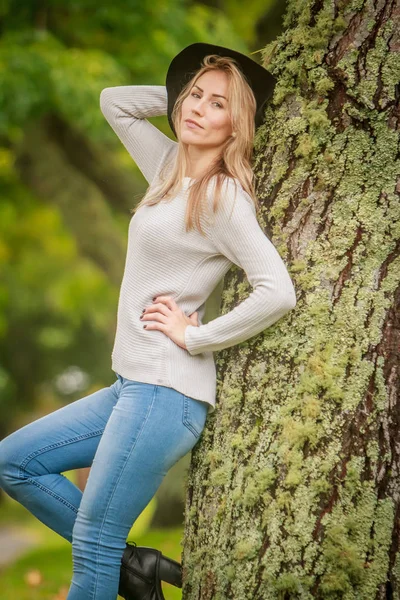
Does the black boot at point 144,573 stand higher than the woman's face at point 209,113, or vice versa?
the woman's face at point 209,113

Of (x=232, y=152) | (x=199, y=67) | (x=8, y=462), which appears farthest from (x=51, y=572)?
(x=199, y=67)

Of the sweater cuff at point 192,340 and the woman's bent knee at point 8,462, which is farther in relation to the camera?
the woman's bent knee at point 8,462

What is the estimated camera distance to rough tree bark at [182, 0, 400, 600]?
2.33m

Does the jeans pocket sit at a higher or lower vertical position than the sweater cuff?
lower

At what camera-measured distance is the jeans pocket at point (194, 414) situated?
8.39 feet

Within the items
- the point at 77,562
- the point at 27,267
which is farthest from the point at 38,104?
the point at 27,267

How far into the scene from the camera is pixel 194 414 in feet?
8.50

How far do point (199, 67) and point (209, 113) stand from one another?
1.06 feet

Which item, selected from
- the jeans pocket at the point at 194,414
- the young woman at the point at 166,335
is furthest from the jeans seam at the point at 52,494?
the jeans pocket at the point at 194,414

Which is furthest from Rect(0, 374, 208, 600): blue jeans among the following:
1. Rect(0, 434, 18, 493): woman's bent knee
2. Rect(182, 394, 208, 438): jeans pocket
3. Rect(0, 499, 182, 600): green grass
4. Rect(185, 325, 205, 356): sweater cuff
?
Rect(0, 499, 182, 600): green grass

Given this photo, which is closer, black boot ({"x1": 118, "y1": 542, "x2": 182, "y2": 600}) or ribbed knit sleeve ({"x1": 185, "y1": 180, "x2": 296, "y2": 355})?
ribbed knit sleeve ({"x1": 185, "y1": 180, "x2": 296, "y2": 355})

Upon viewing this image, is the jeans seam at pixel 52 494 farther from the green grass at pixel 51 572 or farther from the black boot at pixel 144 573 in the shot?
the green grass at pixel 51 572

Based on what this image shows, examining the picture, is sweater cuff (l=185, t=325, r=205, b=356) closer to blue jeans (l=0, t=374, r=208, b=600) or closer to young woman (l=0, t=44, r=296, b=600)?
young woman (l=0, t=44, r=296, b=600)

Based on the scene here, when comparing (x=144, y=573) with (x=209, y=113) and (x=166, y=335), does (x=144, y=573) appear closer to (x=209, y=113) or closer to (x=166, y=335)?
(x=166, y=335)
